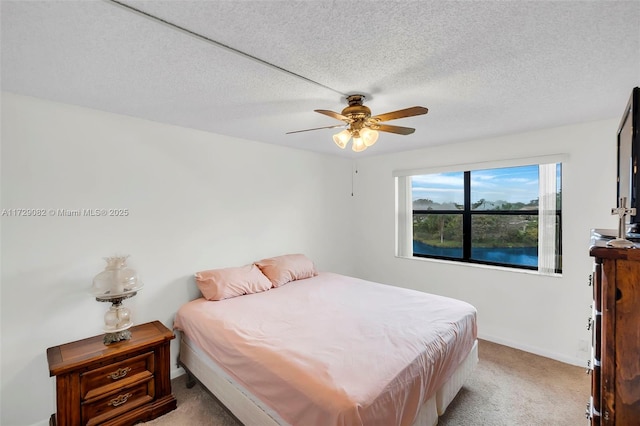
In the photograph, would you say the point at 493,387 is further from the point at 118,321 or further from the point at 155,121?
the point at 155,121

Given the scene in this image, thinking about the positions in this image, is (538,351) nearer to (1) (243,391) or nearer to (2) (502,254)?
(2) (502,254)

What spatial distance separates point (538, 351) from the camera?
9.78 feet

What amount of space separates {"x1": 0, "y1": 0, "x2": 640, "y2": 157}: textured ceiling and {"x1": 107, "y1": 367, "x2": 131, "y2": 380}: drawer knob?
1.93m

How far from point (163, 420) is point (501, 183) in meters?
4.09

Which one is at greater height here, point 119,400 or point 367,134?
point 367,134

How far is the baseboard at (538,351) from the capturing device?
9.02 feet

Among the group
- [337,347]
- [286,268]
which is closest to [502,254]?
[286,268]

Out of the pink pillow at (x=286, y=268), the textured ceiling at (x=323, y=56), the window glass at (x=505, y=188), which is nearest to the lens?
the textured ceiling at (x=323, y=56)

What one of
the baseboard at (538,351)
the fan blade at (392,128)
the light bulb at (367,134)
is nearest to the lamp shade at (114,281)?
the light bulb at (367,134)

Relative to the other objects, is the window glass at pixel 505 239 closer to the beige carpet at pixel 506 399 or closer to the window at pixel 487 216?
the window at pixel 487 216

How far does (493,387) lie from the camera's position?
8.00 ft

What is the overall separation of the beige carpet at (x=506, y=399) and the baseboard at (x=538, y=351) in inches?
2.5

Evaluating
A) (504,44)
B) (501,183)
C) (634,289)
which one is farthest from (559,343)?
(504,44)

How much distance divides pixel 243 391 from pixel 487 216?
10.8ft
